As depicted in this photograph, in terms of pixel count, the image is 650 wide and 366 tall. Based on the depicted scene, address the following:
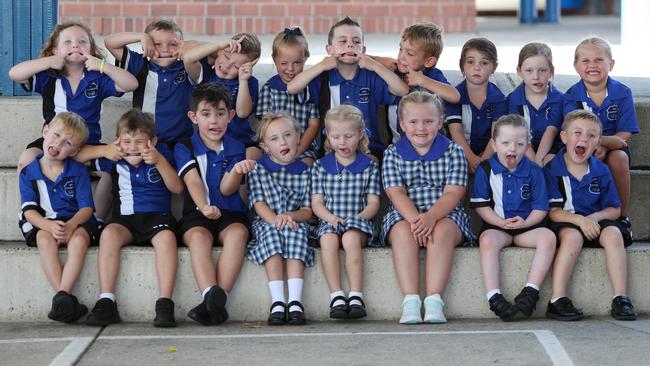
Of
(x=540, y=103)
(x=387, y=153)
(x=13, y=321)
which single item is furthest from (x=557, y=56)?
(x=13, y=321)

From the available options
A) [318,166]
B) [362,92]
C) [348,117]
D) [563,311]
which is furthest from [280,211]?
[563,311]

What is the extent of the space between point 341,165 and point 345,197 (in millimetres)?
184

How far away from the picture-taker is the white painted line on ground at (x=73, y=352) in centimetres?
542

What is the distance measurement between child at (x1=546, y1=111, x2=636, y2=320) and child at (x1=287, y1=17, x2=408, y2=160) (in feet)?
3.29

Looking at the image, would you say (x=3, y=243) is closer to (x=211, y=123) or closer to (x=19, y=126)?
(x=19, y=126)

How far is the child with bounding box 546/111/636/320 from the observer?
20.5ft

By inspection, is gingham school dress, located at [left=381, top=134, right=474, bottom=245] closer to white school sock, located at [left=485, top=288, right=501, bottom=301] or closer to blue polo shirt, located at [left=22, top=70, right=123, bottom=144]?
white school sock, located at [left=485, top=288, right=501, bottom=301]

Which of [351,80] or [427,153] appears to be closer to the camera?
[427,153]

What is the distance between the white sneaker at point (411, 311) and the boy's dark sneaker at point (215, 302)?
92cm

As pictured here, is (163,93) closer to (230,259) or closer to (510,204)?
(230,259)

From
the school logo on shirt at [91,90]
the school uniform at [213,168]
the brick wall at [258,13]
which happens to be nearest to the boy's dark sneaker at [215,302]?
the school uniform at [213,168]

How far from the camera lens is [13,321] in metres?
6.38

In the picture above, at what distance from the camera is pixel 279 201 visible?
6516mm

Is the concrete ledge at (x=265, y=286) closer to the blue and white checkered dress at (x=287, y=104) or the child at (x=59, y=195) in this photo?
the child at (x=59, y=195)
